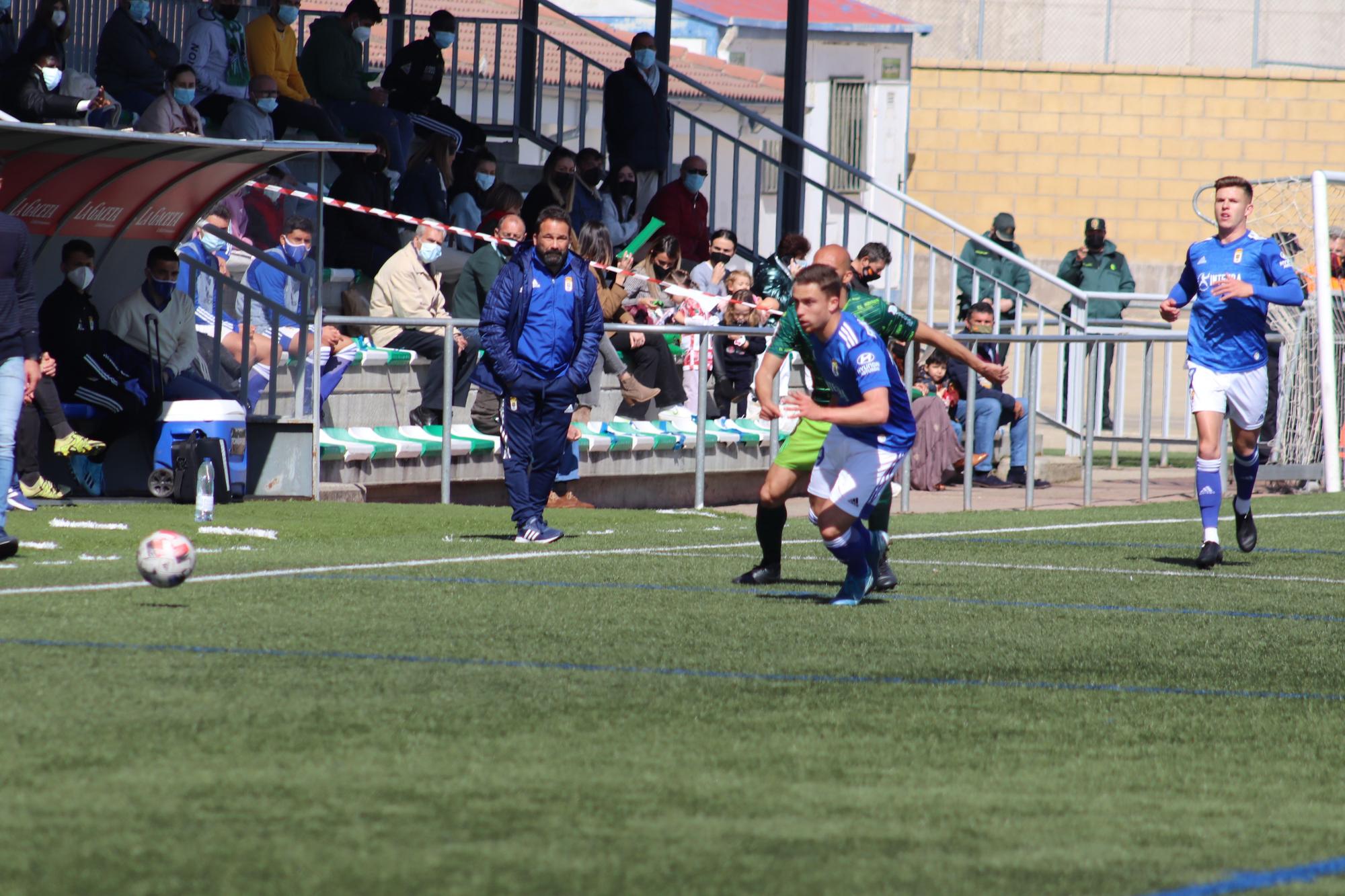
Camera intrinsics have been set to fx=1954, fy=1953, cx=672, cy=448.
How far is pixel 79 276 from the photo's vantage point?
13.2 metres

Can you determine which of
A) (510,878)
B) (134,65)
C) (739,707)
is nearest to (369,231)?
(134,65)

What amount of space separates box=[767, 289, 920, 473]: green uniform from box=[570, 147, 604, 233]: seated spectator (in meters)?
8.81

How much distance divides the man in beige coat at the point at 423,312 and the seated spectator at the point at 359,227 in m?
0.20

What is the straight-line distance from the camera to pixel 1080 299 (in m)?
20.2

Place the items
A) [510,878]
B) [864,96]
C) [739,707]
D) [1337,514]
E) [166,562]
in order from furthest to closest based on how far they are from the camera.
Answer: [864,96], [1337,514], [166,562], [739,707], [510,878]

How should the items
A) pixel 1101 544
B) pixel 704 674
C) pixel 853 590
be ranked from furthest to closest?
pixel 1101 544 → pixel 853 590 → pixel 704 674

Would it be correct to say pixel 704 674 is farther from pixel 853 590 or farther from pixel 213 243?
pixel 213 243

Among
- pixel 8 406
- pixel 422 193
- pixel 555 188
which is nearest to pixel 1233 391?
pixel 8 406

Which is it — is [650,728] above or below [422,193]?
below

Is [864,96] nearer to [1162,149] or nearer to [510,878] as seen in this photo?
[1162,149]

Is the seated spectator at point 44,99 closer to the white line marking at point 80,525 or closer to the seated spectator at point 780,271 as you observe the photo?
the white line marking at point 80,525

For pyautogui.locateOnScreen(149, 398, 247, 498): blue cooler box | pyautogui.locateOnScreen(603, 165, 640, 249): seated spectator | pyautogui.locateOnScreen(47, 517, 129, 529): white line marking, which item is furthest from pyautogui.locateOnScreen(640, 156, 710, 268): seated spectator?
pyautogui.locateOnScreen(47, 517, 129, 529): white line marking

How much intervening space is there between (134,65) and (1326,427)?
10.5 m

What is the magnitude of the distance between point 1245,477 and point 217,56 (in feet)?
32.2
